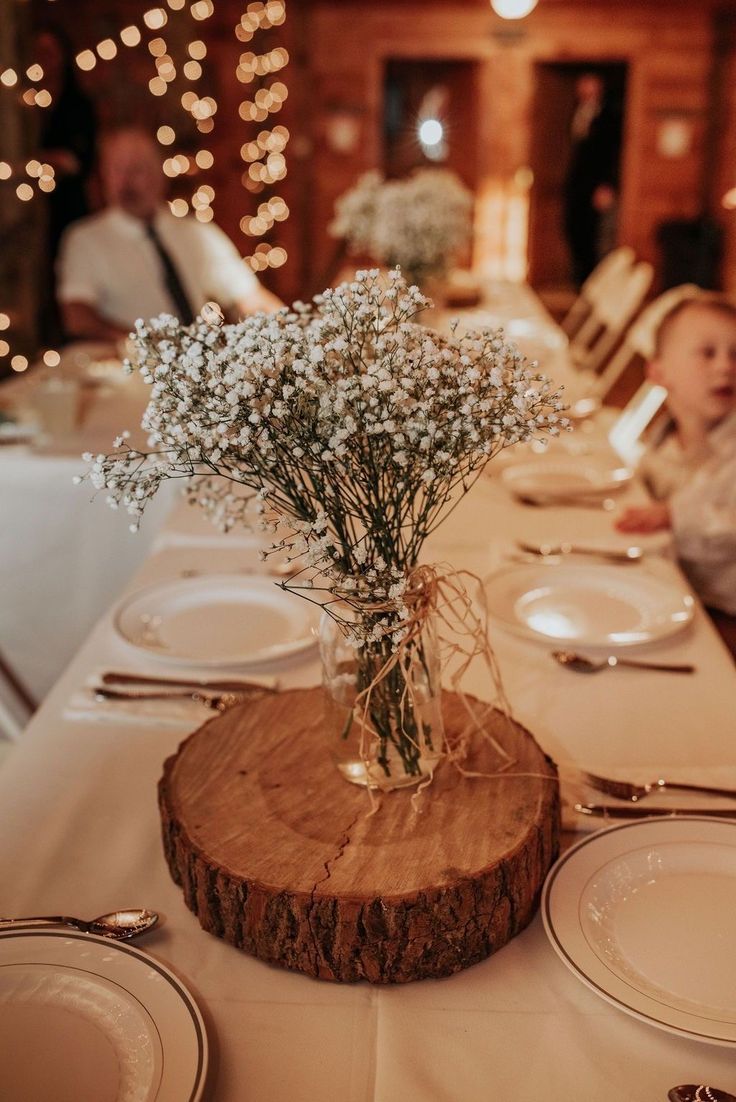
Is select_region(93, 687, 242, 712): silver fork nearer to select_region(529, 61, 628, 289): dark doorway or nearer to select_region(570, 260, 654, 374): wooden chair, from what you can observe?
select_region(570, 260, 654, 374): wooden chair

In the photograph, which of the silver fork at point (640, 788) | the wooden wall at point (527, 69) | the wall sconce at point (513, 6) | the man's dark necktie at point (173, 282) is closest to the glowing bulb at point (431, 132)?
the wooden wall at point (527, 69)

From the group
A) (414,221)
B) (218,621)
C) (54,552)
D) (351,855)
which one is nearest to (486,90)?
(414,221)

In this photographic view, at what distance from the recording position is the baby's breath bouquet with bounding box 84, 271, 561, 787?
2.54 ft

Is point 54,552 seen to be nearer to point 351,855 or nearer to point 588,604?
point 588,604

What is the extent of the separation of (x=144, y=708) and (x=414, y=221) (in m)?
2.44

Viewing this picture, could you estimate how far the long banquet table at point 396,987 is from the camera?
0.71m

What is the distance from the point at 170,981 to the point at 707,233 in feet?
29.7

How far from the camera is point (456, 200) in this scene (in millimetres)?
3355

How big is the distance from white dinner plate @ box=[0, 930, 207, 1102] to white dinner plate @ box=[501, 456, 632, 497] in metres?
1.33

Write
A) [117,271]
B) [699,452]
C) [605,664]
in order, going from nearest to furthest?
[605,664]
[699,452]
[117,271]

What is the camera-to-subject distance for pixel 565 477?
2088mm

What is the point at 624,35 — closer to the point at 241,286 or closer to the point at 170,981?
the point at 241,286

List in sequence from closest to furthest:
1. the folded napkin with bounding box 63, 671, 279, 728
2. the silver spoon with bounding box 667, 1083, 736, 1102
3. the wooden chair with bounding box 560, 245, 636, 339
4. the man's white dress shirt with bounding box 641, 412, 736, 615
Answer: the silver spoon with bounding box 667, 1083, 736, 1102, the folded napkin with bounding box 63, 671, 279, 728, the man's white dress shirt with bounding box 641, 412, 736, 615, the wooden chair with bounding box 560, 245, 636, 339

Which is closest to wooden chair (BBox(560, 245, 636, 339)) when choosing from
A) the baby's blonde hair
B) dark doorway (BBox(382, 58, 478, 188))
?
the baby's blonde hair
